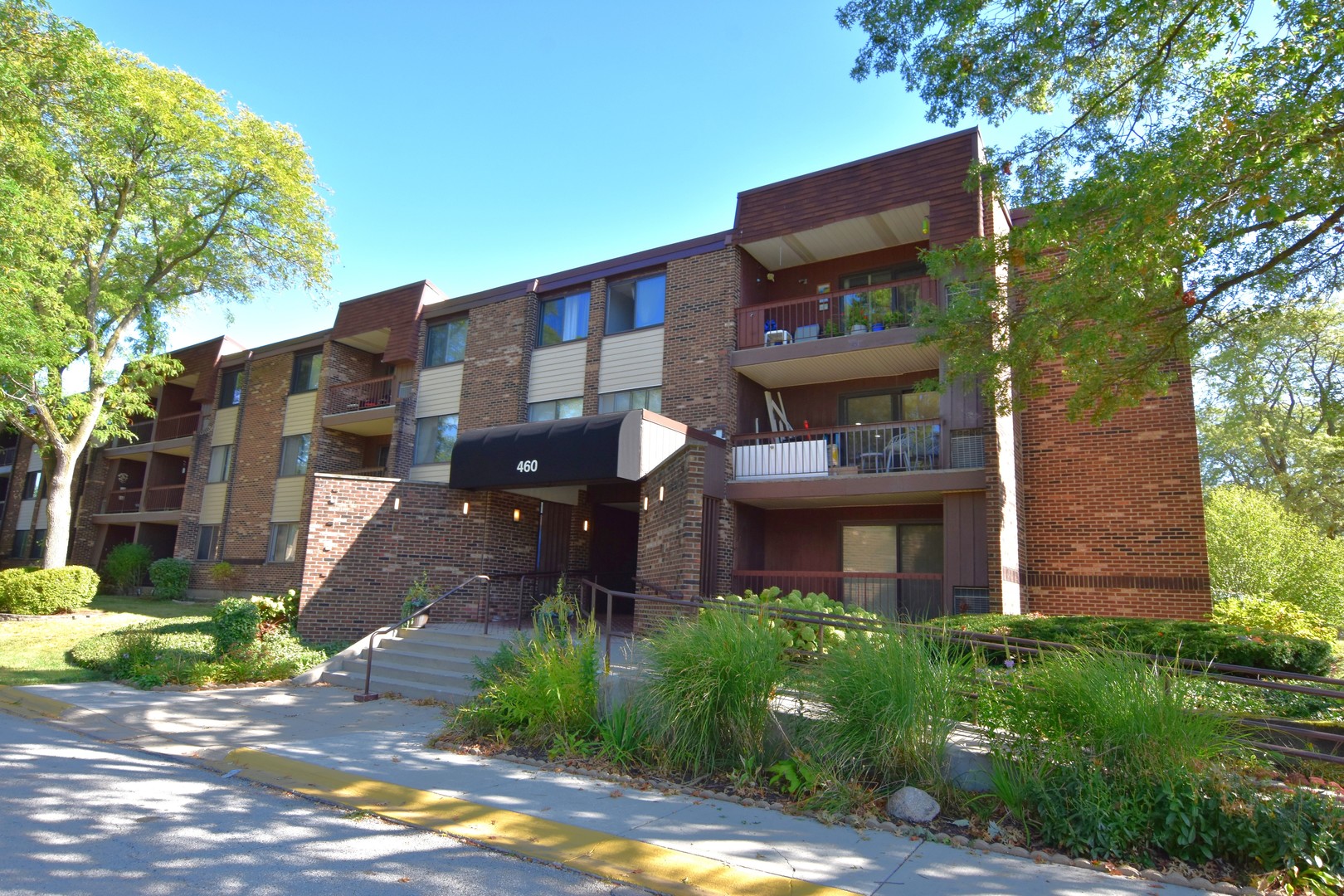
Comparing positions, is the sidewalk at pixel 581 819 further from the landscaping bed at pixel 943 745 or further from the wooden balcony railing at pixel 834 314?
the wooden balcony railing at pixel 834 314

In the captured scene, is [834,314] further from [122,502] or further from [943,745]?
[122,502]

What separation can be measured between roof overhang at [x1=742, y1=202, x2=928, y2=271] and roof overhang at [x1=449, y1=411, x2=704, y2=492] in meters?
4.78

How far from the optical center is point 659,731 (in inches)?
272

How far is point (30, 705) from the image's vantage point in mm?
10188

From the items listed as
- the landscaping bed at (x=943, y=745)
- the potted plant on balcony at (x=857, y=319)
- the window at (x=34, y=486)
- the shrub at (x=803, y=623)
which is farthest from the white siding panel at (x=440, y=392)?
the window at (x=34, y=486)

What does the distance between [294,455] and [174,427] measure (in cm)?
857

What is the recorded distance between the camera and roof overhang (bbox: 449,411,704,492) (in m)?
13.3

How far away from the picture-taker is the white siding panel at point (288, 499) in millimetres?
23422

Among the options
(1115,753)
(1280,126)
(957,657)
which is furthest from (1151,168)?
(1115,753)

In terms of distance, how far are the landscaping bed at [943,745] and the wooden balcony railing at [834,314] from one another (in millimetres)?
8397

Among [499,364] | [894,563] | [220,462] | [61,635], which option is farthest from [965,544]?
[220,462]

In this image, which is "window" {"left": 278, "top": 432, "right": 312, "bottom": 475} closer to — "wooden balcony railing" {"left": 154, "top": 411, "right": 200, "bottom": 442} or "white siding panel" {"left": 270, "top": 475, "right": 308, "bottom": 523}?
"white siding panel" {"left": 270, "top": 475, "right": 308, "bottom": 523}

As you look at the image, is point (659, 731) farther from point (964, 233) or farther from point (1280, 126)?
point (964, 233)

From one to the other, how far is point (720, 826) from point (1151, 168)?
23.4ft
